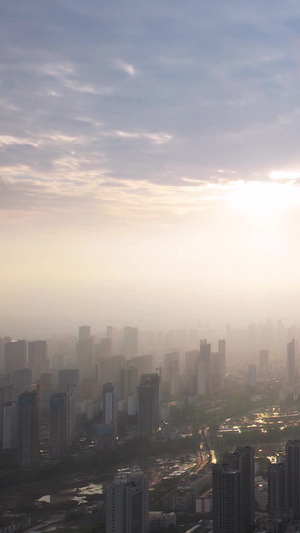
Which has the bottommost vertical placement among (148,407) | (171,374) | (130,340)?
(148,407)

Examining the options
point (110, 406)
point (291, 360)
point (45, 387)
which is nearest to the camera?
point (110, 406)

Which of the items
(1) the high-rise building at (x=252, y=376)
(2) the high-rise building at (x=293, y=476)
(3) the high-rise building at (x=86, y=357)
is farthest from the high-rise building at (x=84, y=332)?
(2) the high-rise building at (x=293, y=476)

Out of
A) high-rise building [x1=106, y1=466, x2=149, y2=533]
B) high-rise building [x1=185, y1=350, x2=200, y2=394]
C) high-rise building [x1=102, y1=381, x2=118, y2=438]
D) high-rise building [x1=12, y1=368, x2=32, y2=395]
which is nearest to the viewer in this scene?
high-rise building [x1=106, y1=466, x2=149, y2=533]

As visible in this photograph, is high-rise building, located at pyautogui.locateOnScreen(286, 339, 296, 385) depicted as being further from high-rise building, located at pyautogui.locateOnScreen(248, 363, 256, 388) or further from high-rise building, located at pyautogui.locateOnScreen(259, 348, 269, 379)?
high-rise building, located at pyautogui.locateOnScreen(248, 363, 256, 388)

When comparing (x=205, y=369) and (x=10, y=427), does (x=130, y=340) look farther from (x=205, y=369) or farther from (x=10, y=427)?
(x=10, y=427)

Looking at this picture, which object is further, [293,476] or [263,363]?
[263,363]

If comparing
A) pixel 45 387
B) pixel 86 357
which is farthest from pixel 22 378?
pixel 86 357

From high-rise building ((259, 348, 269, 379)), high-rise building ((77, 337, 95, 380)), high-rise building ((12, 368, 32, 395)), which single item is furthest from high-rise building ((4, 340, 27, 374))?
high-rise building ((259, 348, 269, 379))

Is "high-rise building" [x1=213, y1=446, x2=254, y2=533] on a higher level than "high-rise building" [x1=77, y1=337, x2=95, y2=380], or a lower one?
lower
